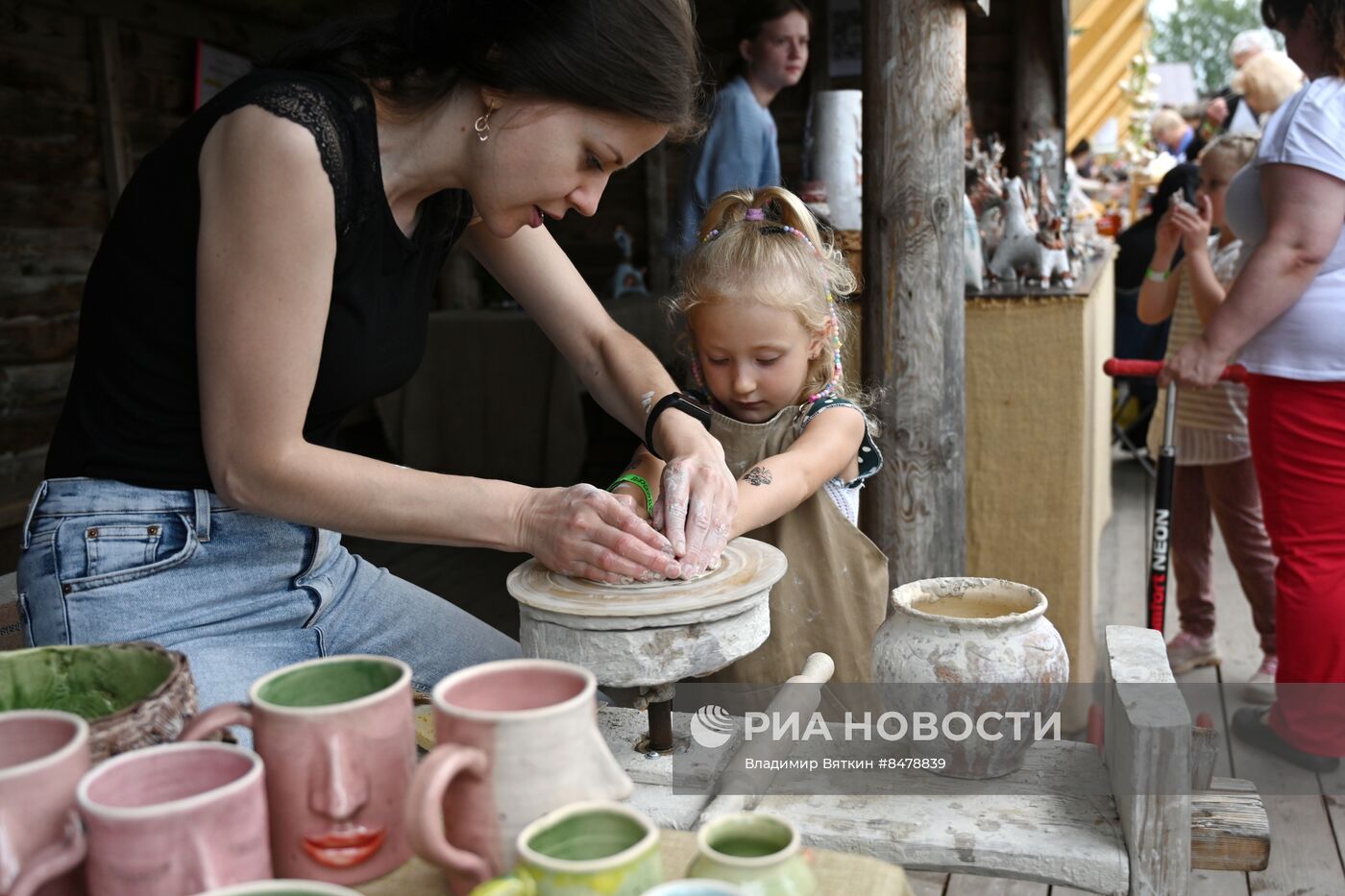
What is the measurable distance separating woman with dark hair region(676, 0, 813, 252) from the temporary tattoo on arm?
2.06 meters

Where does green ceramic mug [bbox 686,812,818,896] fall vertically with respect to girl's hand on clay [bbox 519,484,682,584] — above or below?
below

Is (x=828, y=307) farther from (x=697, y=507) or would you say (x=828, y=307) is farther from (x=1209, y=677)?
(x=1209, y=677)

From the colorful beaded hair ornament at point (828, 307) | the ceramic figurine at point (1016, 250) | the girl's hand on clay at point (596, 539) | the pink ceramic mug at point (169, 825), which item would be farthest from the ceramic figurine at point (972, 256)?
the pink ceramic mug at point (169, 825)

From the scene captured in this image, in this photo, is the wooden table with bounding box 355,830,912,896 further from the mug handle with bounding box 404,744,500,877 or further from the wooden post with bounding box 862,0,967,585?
the wooden post with bounding box 862,0,967,585

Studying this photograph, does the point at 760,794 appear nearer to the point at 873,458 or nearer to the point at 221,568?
the point at 221,568

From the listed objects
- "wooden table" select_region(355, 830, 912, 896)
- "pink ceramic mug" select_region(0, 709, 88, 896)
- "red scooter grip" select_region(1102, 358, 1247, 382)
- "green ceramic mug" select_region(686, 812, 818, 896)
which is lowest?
"wooden table" select_region(355, 830, 912, 896)

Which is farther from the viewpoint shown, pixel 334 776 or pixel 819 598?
pixel 819 598

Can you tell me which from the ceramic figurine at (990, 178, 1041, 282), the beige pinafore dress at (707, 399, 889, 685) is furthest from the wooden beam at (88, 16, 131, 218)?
the beige pinafore dress at (707, 399, 889, 685)

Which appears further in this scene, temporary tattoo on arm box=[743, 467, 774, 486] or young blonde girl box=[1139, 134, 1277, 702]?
young blonde girl box=[1139, 134, 1277, 702]

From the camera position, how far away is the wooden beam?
4.62m

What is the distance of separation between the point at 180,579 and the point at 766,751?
865mm

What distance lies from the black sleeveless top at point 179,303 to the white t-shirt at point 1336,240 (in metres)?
2.16

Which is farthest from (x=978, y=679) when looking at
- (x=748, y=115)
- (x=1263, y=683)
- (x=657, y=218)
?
(x=657, y=218)

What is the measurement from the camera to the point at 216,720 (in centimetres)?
94
